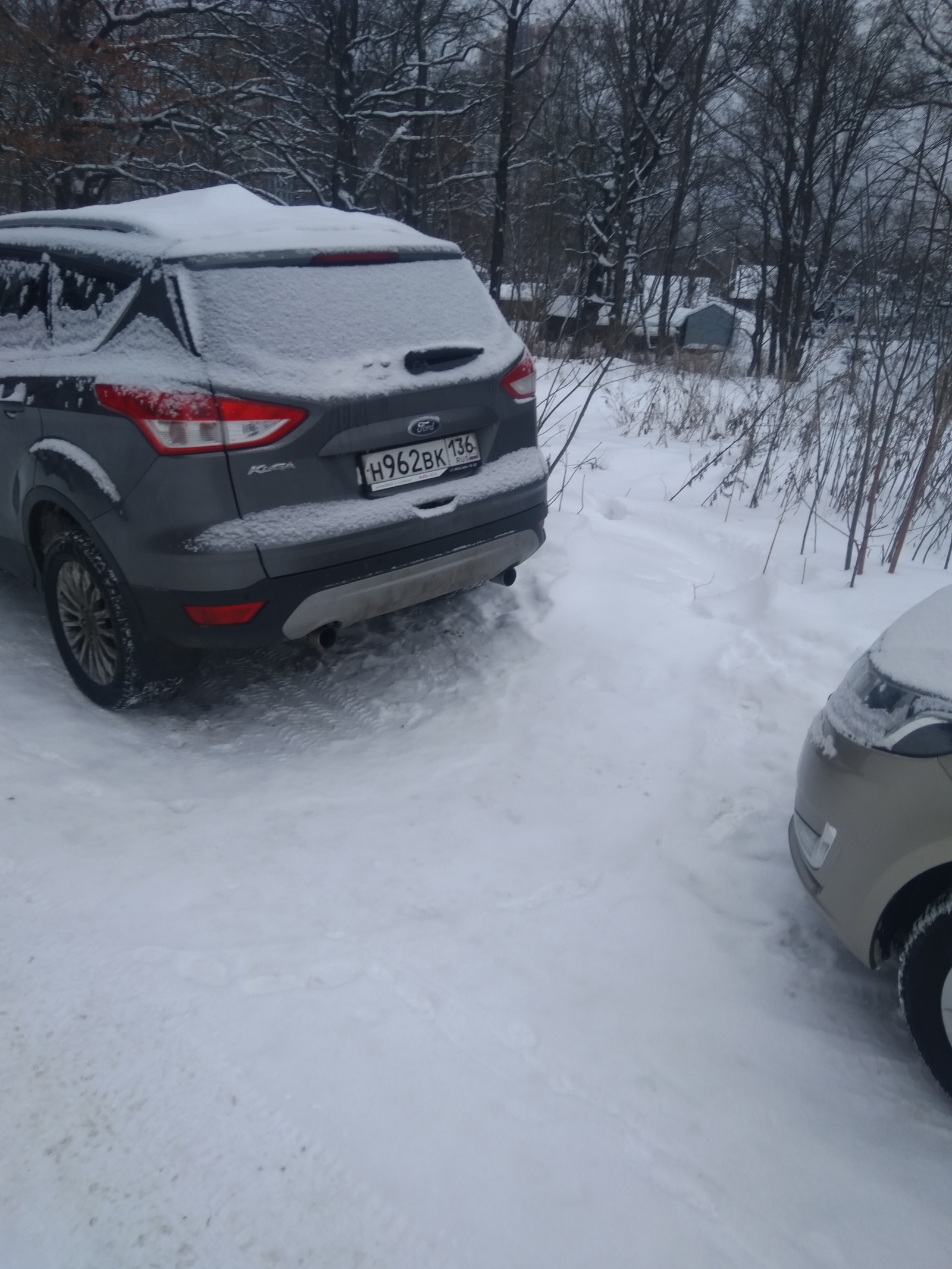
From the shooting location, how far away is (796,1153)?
6.87ft

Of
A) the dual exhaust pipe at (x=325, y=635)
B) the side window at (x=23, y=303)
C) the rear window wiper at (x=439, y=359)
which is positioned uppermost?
the side window at (x=23, y=303)

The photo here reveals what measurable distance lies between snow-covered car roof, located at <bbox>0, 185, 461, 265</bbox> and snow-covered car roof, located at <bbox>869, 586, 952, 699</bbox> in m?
2.32

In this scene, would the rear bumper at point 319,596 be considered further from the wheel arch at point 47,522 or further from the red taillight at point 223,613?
the wheel arch at point 47,522

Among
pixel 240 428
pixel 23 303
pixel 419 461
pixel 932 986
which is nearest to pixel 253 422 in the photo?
pixel 240 428

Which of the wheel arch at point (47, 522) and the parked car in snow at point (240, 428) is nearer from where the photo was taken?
the parked car in snow at point (240, 428)

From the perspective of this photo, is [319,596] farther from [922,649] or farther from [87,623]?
[922,649]

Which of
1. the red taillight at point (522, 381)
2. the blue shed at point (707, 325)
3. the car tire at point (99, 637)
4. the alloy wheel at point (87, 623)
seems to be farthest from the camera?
the blue shed at point (707, 325)

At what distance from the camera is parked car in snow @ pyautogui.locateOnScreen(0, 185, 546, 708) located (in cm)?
308

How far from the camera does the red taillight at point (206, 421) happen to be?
300cm

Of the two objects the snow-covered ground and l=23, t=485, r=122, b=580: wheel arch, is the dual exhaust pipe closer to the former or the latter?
the snow-covered ground

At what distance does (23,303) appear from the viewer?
3.88 m

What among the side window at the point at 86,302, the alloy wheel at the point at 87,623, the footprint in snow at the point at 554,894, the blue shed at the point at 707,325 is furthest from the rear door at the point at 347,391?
the blue shed at the point at 707,325

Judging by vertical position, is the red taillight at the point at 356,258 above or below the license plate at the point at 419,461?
above

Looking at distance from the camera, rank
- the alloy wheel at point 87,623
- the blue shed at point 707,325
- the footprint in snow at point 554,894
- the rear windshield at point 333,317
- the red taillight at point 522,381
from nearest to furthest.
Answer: the footprint in snow at point 554,894, the rear windshield at point 333,317, the alloy wheel at point 87,623, the red taillight at point 522,381, the blue shed at point 707,325
